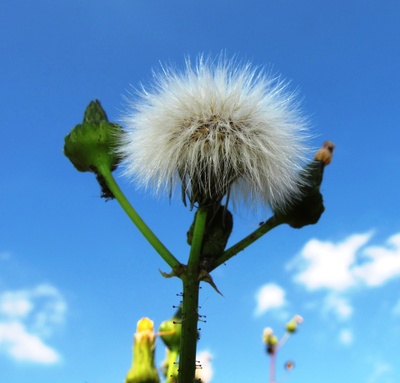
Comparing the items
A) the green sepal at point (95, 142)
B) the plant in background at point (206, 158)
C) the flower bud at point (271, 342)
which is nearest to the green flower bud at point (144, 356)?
the plant in background at point (206, 158)

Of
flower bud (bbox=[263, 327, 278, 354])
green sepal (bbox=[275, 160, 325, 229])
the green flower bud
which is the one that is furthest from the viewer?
flower bud (bbox=[263, 327, 278, 354])

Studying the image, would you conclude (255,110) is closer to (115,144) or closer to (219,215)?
(219,215)

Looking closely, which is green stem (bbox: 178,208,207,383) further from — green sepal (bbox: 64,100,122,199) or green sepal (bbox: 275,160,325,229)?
green sepal (bbox: 64,100,122,199)

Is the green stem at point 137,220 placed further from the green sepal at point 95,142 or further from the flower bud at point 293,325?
the flower bud at point 293,325

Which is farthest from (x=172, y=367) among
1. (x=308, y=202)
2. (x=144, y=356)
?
(x=308, y=202)

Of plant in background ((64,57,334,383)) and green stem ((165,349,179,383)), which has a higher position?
plant in background ((64,57,334,383))

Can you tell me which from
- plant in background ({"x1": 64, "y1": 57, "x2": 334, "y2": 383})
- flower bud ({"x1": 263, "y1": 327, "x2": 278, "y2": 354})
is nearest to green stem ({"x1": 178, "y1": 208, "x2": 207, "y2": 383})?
plant in background ({"x1": 64, "y1": 57, "x2": 334, "y2": 383})
